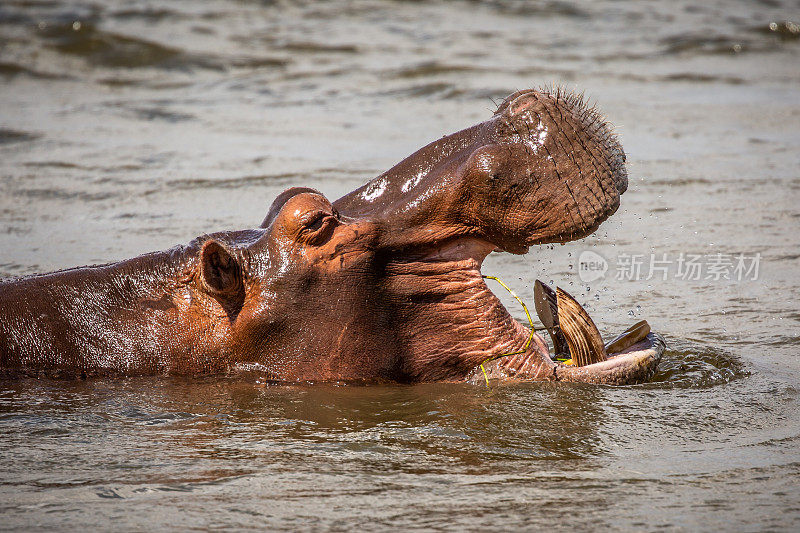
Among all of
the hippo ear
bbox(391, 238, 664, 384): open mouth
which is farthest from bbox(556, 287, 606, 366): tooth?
the hippo ear

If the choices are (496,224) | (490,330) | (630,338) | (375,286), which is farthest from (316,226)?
(630,338)

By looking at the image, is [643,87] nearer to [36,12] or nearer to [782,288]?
[782,288]

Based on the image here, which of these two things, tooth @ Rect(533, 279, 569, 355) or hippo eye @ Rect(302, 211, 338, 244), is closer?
hippo eye @ Rect(302, 211, 338, 244)

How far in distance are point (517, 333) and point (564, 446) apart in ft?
2.18

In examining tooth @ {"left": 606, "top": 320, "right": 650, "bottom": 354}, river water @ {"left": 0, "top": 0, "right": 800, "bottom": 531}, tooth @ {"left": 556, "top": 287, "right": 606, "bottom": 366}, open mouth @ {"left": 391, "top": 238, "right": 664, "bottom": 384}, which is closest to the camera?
river water @ {"left": 0, "top": 0, "right": 800, "bottom": 531}

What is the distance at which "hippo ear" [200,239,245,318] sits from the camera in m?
3.96

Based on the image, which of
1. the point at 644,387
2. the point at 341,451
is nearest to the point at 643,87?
the point at 644,387

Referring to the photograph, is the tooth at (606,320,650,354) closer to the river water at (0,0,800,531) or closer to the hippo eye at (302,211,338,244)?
the river water at (0,0,800,531)

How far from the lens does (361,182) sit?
8.32 metres

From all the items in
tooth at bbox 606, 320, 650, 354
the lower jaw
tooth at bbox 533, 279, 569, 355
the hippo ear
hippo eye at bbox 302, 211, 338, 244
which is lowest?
the lower jaw

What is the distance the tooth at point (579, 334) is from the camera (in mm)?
4242

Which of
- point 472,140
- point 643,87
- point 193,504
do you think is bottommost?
point 193,504

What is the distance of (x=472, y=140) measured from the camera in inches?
161

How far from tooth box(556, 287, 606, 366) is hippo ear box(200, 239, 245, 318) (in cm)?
129
